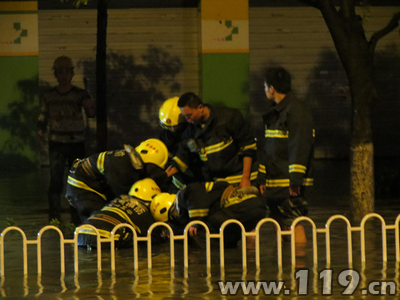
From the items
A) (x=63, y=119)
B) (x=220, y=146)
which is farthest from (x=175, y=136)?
(x=63, y=119)

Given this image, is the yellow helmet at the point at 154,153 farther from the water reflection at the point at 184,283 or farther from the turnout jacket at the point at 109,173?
the water reflection at the point at 184,283

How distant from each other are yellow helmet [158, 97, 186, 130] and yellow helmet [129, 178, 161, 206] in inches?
27.7

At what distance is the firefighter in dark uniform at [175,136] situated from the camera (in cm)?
833

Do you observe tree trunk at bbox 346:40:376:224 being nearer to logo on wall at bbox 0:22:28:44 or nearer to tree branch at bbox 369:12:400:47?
tree branch at bbox 369:12:400:47

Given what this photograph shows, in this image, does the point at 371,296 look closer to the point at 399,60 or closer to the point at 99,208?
the point at 99,208

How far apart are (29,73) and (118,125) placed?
2.74 metres

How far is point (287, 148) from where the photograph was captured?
7793mm

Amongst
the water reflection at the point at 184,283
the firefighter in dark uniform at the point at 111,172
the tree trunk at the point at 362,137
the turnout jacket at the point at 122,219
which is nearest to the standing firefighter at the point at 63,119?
the firefighter in dark uniform at the point at 111,172

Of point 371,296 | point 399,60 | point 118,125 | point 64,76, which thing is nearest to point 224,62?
point 118,125

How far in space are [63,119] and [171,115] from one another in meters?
2.44

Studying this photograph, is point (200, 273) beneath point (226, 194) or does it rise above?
beneath

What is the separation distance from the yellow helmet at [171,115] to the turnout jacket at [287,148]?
1032mm

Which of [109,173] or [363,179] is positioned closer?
[109,173]

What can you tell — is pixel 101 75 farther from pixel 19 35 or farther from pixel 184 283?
pixel 184 283
